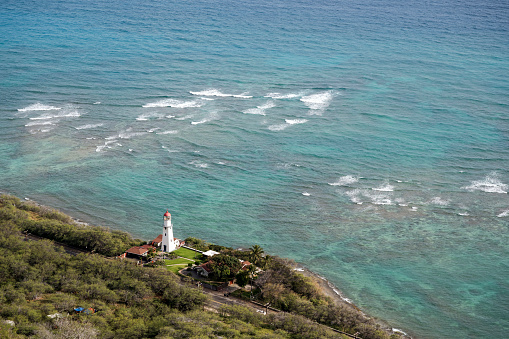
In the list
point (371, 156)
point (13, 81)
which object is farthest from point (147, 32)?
point (371, 156)

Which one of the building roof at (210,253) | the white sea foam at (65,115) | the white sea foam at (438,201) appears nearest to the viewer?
the building roof at (210,253)

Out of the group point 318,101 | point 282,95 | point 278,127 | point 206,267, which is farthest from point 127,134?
point 206,267

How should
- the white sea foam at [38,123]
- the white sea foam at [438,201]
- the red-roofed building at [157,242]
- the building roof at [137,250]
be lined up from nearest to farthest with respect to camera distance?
the building roof at [137,250] < the red-roofed building at [157,242] < the white sea foam at [438,201] < the white sea foam at [38,123]

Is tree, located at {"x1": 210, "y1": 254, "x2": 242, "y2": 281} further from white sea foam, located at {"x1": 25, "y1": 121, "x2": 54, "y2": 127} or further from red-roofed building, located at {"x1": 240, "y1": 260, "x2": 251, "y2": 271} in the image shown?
white sea foam, located at {"x1": 25, "y1": 121, "x2": 54, "y2": 127}

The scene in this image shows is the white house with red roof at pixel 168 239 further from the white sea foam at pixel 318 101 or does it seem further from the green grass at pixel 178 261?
the white sea foam at pixel 318 101

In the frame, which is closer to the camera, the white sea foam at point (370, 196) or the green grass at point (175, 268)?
the green grass at point (175, 268)

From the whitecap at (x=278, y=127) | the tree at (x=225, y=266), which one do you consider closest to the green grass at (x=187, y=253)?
the tree at (x=225, y=266)
